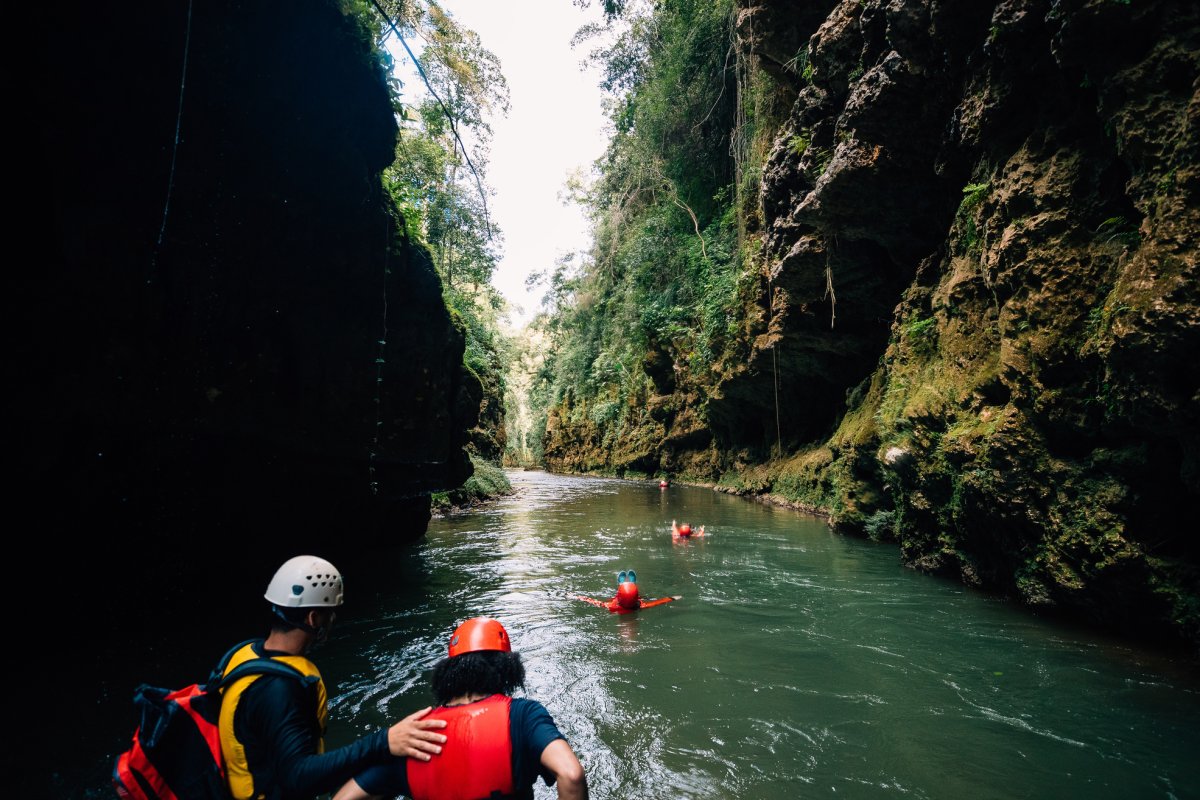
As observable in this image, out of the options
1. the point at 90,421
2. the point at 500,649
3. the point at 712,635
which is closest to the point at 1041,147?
the point at 712,635

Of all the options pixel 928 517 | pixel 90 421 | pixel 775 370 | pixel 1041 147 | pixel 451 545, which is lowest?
pixel 451 545

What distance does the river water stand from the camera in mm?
3346

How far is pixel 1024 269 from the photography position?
18.4 ft

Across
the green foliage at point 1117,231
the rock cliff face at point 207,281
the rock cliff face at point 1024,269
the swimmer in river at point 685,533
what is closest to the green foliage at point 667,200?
the rock cliff face at point 1024,269

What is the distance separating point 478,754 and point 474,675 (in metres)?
0.22

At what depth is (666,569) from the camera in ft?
29.9

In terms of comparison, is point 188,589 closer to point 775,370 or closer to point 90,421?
point 90,421

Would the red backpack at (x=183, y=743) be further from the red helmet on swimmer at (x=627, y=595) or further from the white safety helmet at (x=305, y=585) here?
the red helmet on swimmer at (x=627, y=595)

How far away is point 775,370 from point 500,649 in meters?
16.1

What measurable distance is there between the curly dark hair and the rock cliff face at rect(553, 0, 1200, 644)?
488 centimetres

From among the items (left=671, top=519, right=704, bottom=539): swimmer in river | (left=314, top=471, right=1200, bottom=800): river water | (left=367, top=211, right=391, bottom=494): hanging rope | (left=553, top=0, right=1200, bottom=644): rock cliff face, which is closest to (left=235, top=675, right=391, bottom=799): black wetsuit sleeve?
(left=314, top=471, right=1200, bottom=800): river water

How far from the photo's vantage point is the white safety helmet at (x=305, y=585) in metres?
1.83

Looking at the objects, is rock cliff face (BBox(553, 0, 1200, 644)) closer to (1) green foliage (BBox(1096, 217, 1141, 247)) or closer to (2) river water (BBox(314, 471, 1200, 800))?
(1) green foliage (BBox(1096, 217, 1141, 247))

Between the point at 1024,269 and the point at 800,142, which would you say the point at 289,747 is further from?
the point at 800,142
